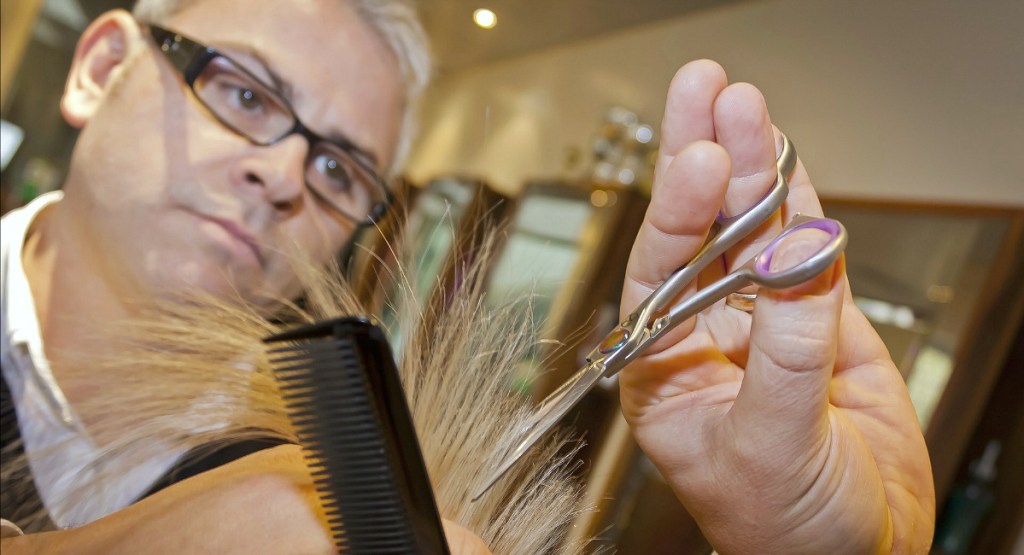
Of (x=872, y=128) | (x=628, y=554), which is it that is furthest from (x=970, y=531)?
(x=628, y=554)

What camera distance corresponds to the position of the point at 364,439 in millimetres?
267

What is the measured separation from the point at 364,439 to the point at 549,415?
0.33 feet

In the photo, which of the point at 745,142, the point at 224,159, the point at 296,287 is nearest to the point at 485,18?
the point at 224,159

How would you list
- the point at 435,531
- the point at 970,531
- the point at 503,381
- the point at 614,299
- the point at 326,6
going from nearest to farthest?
the point at 435,531
the point at 503,381
the point at 326,6
the point at 970,531
the point at 614,299

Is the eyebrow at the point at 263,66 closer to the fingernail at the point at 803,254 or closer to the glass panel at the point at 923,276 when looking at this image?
the fingernail at the point at 803,254

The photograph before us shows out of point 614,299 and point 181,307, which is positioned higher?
point 181,307

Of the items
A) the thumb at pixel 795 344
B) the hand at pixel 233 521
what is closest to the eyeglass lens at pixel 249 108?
the hand at pixel 233 521

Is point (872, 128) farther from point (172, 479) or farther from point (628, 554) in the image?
point (172, 479)

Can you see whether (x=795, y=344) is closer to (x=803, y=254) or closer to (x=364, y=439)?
(x=803, y=254)

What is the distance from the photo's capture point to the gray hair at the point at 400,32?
723 mm

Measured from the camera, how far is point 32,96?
1791 mm

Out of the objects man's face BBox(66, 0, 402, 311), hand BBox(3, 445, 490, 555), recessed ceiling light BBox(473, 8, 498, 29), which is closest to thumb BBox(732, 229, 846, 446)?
hand BBox(3, 445, 490, 555)

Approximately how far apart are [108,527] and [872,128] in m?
0.88

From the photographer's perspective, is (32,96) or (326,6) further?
(32,96)
